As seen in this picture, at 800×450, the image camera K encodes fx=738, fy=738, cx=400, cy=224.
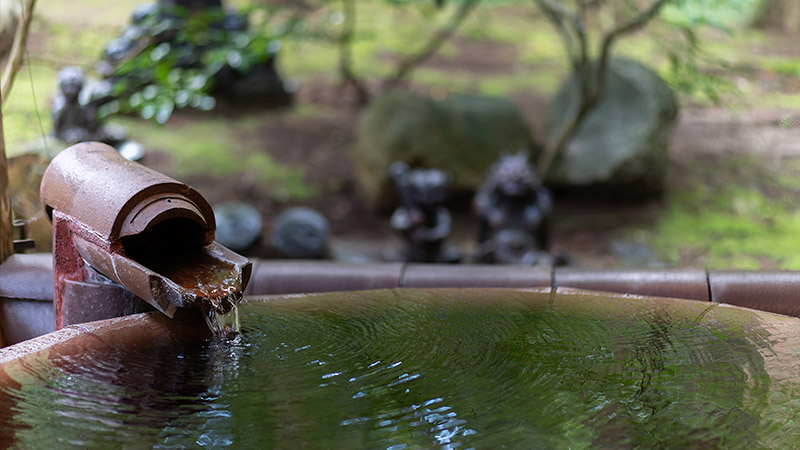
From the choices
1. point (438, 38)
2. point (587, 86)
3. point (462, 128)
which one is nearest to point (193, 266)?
point (587, 86)

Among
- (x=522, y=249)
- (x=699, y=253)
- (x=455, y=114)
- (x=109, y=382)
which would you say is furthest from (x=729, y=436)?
(x=455, y=114)

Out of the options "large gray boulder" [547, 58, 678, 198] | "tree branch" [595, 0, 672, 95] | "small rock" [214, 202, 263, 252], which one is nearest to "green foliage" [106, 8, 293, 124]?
"small rock" [214, 202, 263, 252]

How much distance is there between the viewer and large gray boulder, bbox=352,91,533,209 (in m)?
6.17

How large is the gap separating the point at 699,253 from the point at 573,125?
1.43 m

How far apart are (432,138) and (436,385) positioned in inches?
186

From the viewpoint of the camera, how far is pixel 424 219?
→ 4.73m

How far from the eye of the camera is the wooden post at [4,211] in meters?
2.32

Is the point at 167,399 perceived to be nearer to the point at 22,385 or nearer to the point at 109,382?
the point at 109,382

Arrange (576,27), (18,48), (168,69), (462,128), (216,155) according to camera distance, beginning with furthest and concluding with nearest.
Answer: (216,155) → (462,128) → (576,27) → (168,69) → (18,48)

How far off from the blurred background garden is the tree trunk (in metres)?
1.30

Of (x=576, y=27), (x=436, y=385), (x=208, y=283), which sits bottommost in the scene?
(x=436, y=385)

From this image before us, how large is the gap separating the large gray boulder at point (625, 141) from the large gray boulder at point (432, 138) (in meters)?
0.48

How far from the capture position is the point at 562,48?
1025cm

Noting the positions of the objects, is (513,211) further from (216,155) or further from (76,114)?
(216,155)
